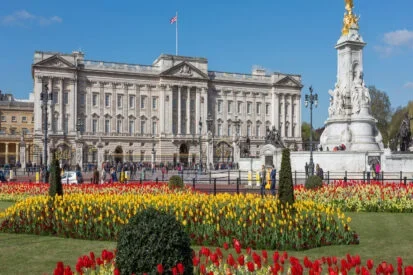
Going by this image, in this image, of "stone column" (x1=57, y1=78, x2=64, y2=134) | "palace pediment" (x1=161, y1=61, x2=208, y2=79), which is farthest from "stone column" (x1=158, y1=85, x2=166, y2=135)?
"stone column" (x1=57, y1=78, x2=64, y2=134)

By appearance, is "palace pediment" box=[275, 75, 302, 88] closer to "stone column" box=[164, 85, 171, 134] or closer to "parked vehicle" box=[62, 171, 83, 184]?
"stone column" box=[164, 85, 171, 134]

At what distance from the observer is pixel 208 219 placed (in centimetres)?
1177

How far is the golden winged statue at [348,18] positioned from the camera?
35125 mm

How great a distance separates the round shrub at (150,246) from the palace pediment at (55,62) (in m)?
70.5

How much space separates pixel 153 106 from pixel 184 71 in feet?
24.4

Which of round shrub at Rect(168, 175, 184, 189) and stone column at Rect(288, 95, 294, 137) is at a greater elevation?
stone column at Rect(288, 95, 294, 137)

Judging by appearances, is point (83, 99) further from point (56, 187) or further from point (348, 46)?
point (56, 187)

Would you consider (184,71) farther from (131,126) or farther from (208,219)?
(208,219)

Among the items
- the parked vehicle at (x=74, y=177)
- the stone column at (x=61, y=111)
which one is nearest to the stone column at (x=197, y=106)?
the stone column at (x=61, y=111)

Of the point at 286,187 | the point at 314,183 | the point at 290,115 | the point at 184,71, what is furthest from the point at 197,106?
the point at 286,187

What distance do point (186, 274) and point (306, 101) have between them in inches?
1227

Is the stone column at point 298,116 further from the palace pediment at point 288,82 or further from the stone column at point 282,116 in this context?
the stone column at point 282,116

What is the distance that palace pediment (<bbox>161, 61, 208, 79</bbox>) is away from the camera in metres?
81.6

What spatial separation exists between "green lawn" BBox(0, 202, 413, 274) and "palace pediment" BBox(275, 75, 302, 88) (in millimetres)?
78696
